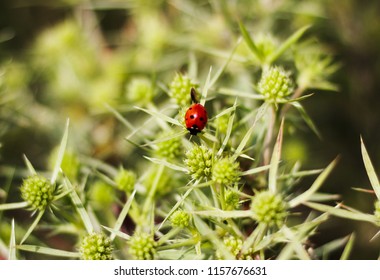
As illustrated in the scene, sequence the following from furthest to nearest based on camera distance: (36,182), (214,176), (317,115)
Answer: (317,115) → (36,182) → (214,176)

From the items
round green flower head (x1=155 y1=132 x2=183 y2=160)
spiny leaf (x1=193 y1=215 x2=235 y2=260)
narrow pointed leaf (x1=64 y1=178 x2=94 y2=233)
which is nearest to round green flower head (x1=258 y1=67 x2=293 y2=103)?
round green flower head (x1=155 y1=132 x2=183 y2=160)

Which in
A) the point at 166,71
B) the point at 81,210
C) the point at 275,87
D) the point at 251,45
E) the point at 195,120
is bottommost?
the point at 81,210

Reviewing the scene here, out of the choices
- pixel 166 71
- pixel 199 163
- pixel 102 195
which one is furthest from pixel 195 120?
pixel 166 71

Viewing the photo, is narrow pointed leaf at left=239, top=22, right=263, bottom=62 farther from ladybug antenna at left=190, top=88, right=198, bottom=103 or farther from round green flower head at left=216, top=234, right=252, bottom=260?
round green flower head at left=216, top=234, right=252, bottom=260

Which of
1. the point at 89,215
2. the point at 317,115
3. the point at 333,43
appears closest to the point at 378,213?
the point at 89,215

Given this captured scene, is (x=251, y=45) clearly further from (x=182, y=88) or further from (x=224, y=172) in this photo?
(x=224, y=172)

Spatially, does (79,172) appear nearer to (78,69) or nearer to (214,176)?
(214,176)

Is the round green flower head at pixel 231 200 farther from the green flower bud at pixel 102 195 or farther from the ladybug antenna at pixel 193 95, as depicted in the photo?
the green flower bud at pixel 102 195
